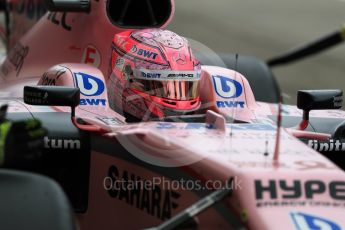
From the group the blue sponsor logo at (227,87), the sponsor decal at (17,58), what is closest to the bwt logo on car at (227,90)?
the blue sponsor logo at (227,87)

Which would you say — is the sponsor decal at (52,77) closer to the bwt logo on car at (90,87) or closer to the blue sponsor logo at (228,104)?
the bwt logo on car at (90,87)

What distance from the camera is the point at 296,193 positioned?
3.57m

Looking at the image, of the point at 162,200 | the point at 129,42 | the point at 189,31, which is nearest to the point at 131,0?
the point at 129,42

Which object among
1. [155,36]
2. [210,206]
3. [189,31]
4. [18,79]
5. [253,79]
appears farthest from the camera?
[189,31]

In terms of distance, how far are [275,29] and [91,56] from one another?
11279mm

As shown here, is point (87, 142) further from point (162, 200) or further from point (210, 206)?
point (210, 206)

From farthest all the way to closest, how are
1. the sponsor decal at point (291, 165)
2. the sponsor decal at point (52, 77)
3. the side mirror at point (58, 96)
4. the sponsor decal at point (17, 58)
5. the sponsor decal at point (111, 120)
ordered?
1. the sponsor decal at point (17, 58)
2. the sponsor decal at point (52, 77)
3. the sponsor decal at point (111, 120)
4. the side mirror at point (58, 96)
5. the sponsor decal at point (291, 165)

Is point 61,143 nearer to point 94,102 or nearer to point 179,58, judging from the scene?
point 94,102

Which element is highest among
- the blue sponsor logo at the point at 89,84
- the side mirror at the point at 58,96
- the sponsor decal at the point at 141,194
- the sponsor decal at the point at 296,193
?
the side mirror at the point at 58,96

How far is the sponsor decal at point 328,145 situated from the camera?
5.23 m

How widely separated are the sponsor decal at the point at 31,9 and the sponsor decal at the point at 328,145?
9.75ft

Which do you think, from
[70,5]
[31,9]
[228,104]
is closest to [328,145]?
[228,104]

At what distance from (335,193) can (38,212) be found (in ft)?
4.24

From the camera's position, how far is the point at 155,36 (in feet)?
16.8
